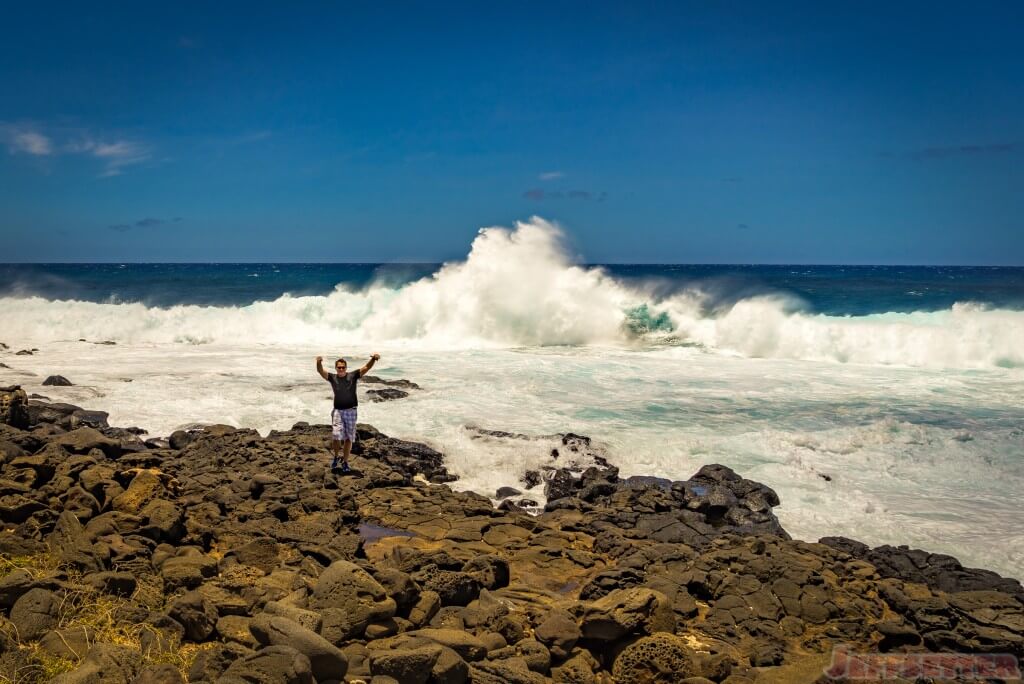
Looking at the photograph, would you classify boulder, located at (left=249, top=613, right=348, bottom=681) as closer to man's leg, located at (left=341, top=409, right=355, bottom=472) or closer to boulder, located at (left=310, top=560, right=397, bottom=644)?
boulder, located at (left=310, top=560, right=397, bottom=644)

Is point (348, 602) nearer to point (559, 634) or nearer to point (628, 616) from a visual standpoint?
point (559, 634)

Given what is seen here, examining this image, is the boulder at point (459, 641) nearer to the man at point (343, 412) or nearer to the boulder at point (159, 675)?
the boulder at point (159, 675)

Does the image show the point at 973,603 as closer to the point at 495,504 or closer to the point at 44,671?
the point at 495,504

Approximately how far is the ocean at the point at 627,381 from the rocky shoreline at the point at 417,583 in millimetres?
1505

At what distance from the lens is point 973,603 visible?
20.2 feet

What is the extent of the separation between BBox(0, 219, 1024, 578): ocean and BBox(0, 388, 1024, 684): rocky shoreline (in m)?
1.51

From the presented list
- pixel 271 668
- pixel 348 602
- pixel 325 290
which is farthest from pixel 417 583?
pixel 325 290

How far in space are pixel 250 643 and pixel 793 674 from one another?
10.8 feet

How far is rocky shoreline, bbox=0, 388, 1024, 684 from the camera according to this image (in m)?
4.39

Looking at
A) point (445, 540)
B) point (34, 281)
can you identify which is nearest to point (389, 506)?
point (445, 540)

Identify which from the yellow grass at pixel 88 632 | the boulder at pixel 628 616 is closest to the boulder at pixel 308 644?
the yellow grass at pixel 88 632

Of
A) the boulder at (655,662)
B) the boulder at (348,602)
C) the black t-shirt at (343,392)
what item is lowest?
the boulder at (655,662)

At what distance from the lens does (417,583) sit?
19.4 ft

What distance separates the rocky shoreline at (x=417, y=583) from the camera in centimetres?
439
